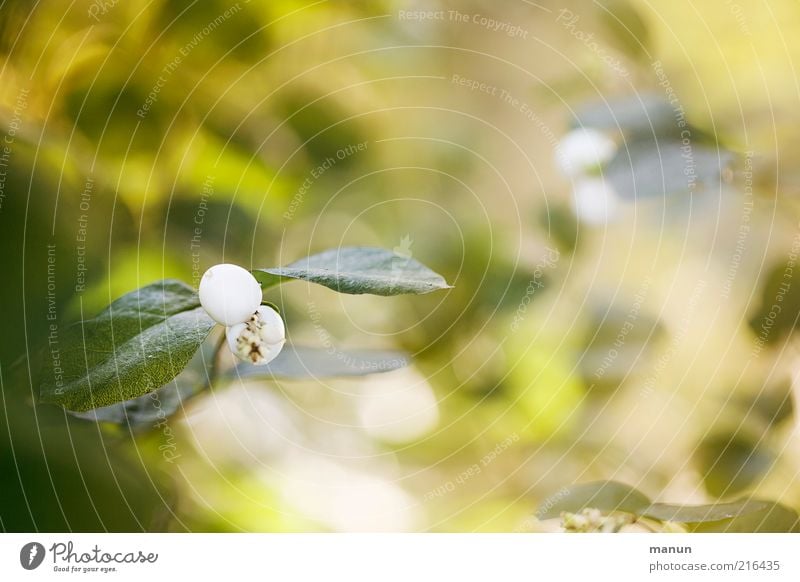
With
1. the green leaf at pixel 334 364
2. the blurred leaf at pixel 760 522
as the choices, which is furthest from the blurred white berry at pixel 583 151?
the blurred leaf at pixel 760 522

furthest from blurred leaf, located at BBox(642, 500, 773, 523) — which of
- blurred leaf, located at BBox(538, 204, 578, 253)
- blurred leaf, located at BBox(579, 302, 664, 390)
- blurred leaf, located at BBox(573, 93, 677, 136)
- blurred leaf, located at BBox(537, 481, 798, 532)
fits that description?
blurred leaf, located at BBox(573, 93, 677, 136)

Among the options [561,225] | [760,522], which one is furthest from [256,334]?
[760,522]

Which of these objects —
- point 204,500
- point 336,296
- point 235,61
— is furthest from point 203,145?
point 204,500

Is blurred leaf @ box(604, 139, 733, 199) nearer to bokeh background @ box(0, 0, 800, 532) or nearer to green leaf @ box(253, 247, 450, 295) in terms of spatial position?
bokeh background @ box(0, 0, 800, 532)

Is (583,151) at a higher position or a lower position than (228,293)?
higher

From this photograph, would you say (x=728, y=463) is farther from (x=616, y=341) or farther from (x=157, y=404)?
(x=157, y=404)
